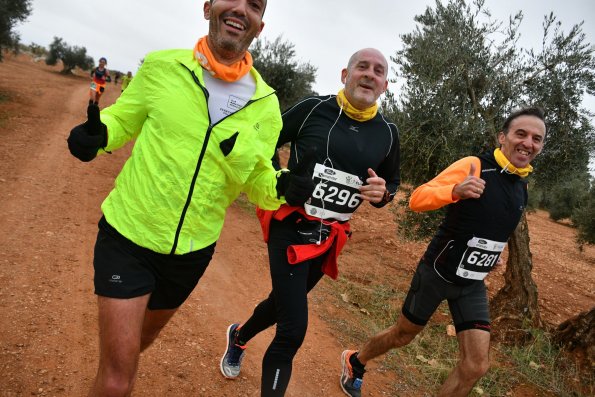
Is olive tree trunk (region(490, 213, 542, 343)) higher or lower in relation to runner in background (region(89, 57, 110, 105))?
lower

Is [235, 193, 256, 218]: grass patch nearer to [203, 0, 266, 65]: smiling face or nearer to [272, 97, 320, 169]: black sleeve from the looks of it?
[272, 97, 320, 169]: black sleeve

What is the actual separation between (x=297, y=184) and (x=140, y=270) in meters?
0.87

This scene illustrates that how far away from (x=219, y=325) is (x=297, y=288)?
1.77 meters

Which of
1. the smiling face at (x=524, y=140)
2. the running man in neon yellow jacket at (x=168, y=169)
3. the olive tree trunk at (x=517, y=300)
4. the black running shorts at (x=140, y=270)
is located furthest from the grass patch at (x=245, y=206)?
the running man in neon yellow jacket at (x=168, y=169)

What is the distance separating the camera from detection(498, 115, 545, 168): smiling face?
11.3 ft

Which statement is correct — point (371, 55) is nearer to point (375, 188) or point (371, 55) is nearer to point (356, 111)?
point (356, 111)

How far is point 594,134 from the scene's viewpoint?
21.1 ft

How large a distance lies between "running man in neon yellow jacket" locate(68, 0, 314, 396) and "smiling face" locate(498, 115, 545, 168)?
7.02ft

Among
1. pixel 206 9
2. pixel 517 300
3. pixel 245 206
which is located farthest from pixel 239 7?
pixel 245 206

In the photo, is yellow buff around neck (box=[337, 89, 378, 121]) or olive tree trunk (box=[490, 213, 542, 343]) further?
olive tree trunk (box=[490, 213, 542, 343])

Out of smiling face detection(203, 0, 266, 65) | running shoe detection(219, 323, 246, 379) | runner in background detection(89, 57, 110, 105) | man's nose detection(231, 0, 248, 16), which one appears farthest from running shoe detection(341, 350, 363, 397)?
runner in background detection(89, 57, 110, 105)

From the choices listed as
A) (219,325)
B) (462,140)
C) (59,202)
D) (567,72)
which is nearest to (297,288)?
(219,325)

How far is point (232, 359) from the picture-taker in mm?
3531

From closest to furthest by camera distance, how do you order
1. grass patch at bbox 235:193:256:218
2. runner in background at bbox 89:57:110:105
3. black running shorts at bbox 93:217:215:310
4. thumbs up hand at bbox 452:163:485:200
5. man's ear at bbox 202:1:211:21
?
1. black running shorts at bbox 93:217:215:310
2. man's ear at bbox 202:1:211:21
3. thumbs up hand at bbox 452:163:485:200
4. grass patch at bbox 235:193:256:218
5. runner in background at bbox 89:57:110:105
